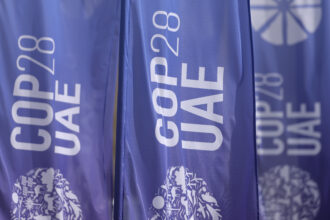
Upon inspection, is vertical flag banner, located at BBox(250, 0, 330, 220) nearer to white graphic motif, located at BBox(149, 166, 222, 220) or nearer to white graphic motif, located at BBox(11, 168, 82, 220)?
white graphic motif, located at BBox(149, 166, 222, 220)

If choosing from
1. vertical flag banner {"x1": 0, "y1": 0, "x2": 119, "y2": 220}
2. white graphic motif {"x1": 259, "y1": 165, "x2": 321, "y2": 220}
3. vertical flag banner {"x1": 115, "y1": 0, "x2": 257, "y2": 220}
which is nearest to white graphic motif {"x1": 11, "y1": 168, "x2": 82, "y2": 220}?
vertical flag banner {"x1": 0, "y1": 0, "x2": 119, "y2": 220}

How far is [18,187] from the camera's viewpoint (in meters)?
2.77

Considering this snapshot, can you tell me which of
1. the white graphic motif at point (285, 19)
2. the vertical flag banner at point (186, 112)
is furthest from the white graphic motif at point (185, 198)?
the white graphic motif at point (285, 19)

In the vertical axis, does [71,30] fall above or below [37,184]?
above

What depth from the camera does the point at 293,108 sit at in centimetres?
287

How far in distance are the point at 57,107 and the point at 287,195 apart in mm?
1474

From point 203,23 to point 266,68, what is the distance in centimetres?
48

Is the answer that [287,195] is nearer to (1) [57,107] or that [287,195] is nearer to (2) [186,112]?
(2) [186,112]

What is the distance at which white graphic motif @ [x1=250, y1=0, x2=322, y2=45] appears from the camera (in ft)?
9.52

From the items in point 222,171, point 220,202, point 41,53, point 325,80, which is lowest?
point 220,202

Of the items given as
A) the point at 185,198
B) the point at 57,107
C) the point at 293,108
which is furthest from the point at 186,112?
the point at 57,107

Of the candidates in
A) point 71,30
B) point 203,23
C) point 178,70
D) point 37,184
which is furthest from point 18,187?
point 203,23

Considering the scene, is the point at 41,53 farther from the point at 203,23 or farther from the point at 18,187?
the point at 203,23

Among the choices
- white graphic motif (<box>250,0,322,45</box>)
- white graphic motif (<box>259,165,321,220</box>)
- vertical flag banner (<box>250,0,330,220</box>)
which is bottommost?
white graphic motif (<box>259,165,321,220</box>)
